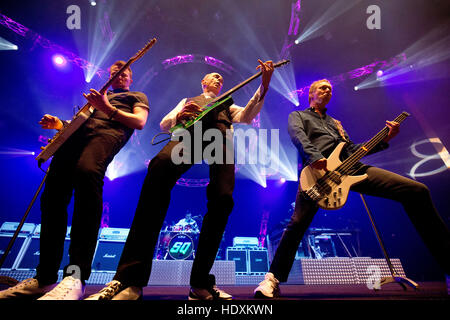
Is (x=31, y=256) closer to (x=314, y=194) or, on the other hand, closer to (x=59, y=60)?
(x=59, y=60)

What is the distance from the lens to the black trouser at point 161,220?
5.05ft

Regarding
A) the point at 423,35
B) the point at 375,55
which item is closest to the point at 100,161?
the point at 375,55

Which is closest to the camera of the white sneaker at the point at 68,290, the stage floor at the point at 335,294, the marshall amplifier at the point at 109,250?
the white sneaker at the point at 68,290

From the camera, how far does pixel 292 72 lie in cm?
858

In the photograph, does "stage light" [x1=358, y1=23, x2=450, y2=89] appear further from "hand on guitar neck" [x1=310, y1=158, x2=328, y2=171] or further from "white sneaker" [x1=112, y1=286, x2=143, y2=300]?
"white sneaker" [x1=112, y1=286, x2=143, y2=300]

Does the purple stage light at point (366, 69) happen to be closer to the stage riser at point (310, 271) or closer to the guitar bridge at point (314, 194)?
the stage riser at point (310, 271)

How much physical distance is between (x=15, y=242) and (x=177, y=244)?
434cm

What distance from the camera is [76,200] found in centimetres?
177

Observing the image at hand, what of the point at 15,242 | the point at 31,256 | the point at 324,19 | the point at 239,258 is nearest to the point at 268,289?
the point at 239,258

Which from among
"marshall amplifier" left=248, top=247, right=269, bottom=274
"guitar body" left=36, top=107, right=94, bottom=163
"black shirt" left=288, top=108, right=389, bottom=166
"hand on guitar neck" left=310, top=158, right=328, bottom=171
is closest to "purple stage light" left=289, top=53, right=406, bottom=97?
"black shirt" left=288, top=108, right=389, bottom=166

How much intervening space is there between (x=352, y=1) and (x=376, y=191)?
6907 mm

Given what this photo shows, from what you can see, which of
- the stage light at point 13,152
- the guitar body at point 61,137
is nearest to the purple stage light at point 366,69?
the guitar body at point 61,137

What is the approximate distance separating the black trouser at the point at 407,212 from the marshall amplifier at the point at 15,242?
7042mm

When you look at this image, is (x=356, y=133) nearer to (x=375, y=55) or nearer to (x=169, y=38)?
(x=375, y=55)
